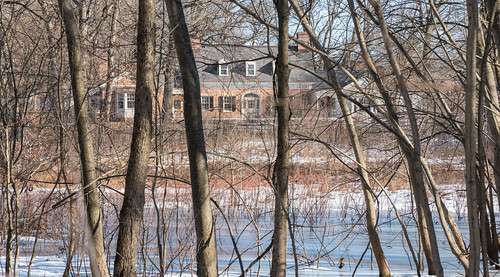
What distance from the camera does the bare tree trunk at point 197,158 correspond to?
13.0 feet

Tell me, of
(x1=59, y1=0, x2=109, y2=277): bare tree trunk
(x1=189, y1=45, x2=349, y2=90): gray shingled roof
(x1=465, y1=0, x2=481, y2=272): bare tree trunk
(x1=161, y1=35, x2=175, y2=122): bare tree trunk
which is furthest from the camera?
(x1=161, y1=35, x2=175, y2=122): bare tree trunk

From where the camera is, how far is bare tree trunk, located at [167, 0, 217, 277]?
156 inches

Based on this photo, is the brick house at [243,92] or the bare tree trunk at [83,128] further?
the brick house at [243,92]

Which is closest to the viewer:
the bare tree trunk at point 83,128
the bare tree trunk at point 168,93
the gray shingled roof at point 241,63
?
the bare tree trunk at point 83,128

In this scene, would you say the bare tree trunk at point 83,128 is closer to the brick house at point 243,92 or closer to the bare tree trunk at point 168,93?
the brick house at point 243,92

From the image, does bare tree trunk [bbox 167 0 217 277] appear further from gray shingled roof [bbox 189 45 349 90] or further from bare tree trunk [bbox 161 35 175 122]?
bare tree trunk [bbox 161 35 175 122]

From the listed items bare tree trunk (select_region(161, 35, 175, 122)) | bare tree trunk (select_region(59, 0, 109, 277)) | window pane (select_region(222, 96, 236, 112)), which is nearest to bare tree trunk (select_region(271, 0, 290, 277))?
window pane (select_region(222, 96, 236, 112))

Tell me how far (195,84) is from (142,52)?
0.53m

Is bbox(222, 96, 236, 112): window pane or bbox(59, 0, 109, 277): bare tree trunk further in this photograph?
bbox(222, 96, 236, 112): window pane

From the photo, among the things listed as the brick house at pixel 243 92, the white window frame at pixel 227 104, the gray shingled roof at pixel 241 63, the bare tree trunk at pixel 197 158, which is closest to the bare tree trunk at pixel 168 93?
the brick house at pixel 243 92

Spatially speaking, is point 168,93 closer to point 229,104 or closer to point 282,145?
point 229,104

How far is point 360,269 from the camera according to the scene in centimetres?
652

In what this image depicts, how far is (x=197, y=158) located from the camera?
3.97m

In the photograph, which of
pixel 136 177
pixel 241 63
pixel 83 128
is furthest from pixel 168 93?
pixel 241 63
